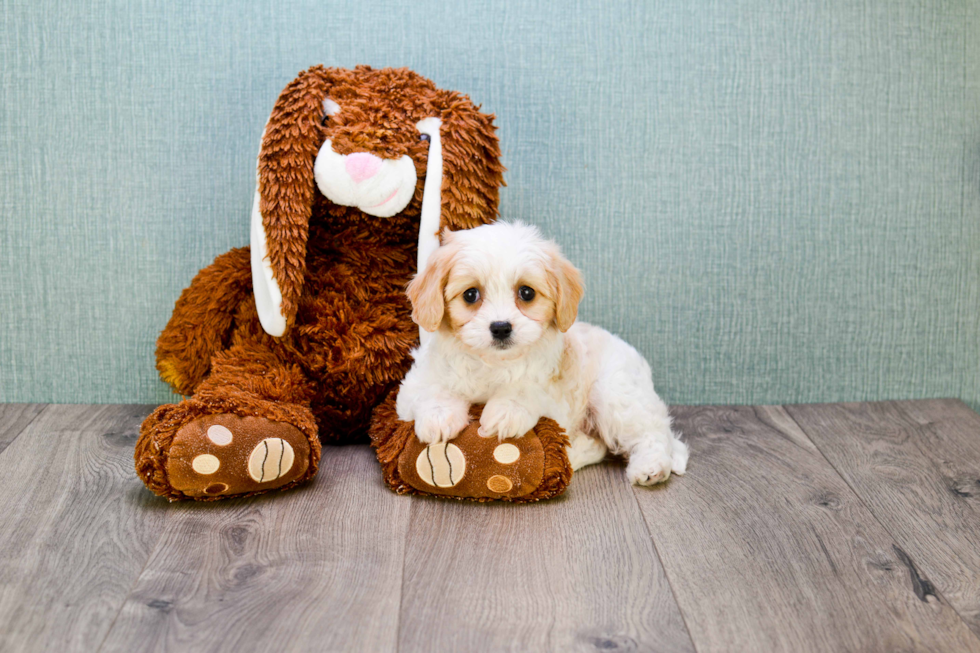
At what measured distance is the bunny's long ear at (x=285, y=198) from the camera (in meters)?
1.64

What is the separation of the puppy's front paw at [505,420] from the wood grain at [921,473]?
2.24 ft

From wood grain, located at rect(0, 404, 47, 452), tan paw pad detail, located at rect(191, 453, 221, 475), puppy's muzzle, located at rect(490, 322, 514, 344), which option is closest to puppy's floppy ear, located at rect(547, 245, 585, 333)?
puppy's muzzle, located at rect(490, 322, 514, 344)

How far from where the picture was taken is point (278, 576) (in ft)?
4.24

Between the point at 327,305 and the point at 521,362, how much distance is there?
1.51ft

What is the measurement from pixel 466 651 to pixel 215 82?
147cm

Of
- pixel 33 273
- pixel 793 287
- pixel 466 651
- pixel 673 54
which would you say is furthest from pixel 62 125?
pixel 793 287

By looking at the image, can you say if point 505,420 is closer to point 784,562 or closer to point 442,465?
point 442,465

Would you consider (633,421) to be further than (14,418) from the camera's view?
No

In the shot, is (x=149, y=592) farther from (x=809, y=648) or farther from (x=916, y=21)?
(x=916, y=21)

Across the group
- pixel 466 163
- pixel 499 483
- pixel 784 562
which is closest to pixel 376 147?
pixel 466 163

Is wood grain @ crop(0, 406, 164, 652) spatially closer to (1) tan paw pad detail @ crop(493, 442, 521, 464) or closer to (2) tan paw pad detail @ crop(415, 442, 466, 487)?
(2) tan paw pad detail @ crop(415, 442, 466, 487)

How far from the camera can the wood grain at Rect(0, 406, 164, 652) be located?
3.83ft

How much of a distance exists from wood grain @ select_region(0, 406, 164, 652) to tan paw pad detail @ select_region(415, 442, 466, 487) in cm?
47

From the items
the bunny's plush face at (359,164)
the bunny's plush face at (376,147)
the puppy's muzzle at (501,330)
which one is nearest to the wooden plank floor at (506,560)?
the puppy's muzzle at (501,330)
